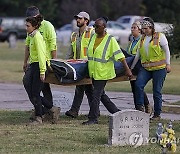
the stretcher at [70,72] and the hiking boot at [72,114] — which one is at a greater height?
the stretcher at [70,72]

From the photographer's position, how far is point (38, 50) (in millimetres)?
12531

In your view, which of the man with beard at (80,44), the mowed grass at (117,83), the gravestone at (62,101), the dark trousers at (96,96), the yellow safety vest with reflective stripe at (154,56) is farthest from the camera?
the mowed grass at (117,83)

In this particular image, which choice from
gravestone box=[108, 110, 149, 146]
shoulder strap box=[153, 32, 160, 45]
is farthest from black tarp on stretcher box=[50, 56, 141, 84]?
gravestone box=[108, 110, 149, 146]

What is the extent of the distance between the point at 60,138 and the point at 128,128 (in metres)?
1.18

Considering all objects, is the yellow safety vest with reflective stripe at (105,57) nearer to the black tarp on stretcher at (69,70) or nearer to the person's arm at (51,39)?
the black tarp on stretcher at (69,70)

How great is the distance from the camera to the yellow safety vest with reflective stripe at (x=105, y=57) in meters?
12.7

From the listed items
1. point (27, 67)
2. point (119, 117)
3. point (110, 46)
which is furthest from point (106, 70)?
point (119, 117)

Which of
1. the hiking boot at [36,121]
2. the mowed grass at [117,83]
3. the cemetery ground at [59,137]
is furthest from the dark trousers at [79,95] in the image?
the mowed grass at [117,83]

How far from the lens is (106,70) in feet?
41.8

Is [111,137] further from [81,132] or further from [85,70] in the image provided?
[85,70]

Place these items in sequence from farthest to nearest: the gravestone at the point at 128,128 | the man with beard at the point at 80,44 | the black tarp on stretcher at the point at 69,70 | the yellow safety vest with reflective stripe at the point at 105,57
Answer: the man with beard at the point at 80,44 → the black tarp on stretcher at the point at 69,70 → the yellow safety vest with reflective stripe at the point at 105,57 → the gravestone at the point at 128,128

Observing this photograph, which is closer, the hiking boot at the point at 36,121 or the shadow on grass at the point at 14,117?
the hiking boot at the point at 36,121

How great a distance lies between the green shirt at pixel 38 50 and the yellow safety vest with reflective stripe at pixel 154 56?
204 cm

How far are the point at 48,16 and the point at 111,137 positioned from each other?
191ft
